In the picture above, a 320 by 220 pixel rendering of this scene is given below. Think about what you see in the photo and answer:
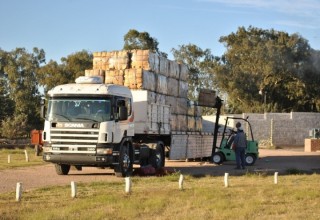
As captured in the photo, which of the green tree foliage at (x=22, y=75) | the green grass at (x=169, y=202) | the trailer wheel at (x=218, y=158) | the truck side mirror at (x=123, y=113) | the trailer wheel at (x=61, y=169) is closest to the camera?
the green grass at (x=169, y=202)

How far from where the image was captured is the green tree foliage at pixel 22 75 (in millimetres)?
81250

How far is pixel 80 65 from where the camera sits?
229 feet

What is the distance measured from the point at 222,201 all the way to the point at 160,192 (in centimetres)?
221

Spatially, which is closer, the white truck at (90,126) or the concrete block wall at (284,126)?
the white truck at (90,126)

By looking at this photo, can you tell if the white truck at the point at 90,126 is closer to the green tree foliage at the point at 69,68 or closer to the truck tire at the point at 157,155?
the truck tire at the point at 157,155

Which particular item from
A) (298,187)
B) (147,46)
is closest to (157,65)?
(298,187)

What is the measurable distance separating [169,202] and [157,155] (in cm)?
1020

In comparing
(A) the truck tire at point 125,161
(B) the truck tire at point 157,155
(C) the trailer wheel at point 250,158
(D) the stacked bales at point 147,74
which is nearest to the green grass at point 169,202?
(A) the truck tire at point 125,161

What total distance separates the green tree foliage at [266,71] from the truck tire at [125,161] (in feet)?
168

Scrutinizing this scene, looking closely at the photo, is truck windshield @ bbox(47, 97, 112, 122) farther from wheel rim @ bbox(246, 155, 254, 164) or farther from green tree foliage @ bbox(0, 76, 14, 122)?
green tree foliage @ bbox(0, 76, 14, 122)

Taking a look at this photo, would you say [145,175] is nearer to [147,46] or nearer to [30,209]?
[30,209]

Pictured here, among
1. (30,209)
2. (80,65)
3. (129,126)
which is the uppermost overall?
(80,65)

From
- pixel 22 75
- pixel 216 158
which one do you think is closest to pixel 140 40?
pixel 22 75

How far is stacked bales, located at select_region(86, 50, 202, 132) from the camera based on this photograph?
24703 mm
